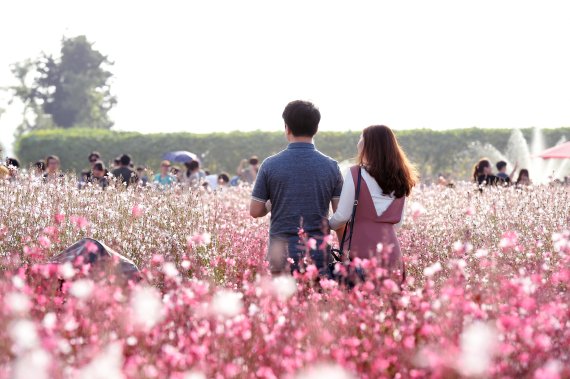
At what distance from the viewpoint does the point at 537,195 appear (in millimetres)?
9711

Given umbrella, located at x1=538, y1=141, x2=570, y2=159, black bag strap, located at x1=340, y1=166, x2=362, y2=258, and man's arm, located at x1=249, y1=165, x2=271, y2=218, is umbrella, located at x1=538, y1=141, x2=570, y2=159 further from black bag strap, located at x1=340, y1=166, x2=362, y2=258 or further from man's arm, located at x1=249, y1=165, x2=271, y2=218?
man's arm, located at x1=249, y1=165, x2=271, y2=218

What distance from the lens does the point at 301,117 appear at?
4.86 meters

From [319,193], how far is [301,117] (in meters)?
0.47

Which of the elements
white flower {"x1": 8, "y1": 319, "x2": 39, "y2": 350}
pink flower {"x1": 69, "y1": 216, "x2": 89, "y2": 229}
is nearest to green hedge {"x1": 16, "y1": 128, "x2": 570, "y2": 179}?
pink flower {"x1": 69, "y1": 216, "x2": 89, "y2": 229}

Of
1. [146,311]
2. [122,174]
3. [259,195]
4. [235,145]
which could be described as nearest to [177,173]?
[122,174]

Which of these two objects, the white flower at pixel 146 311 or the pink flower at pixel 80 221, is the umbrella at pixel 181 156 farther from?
the white flower at pixel 146 311

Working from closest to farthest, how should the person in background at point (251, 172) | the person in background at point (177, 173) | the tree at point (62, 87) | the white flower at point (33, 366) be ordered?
the white flower at point (33, 366), the person in background at point (177, 173), the person in background at point (251, 172), the tree at point (62, 87)

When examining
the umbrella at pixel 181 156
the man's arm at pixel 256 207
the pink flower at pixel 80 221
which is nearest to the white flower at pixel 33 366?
the man's arm at pixel 256 207

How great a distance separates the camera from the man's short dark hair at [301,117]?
191 inches

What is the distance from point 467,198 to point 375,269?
6.38m

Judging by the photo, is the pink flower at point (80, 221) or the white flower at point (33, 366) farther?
the pink flower at point (80, 221)

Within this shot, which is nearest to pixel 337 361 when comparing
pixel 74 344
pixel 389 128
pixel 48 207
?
pixel 74 344

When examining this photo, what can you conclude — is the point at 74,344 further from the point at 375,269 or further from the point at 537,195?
the point at 537,195

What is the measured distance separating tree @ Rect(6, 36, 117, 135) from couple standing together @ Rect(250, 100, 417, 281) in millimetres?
49284
